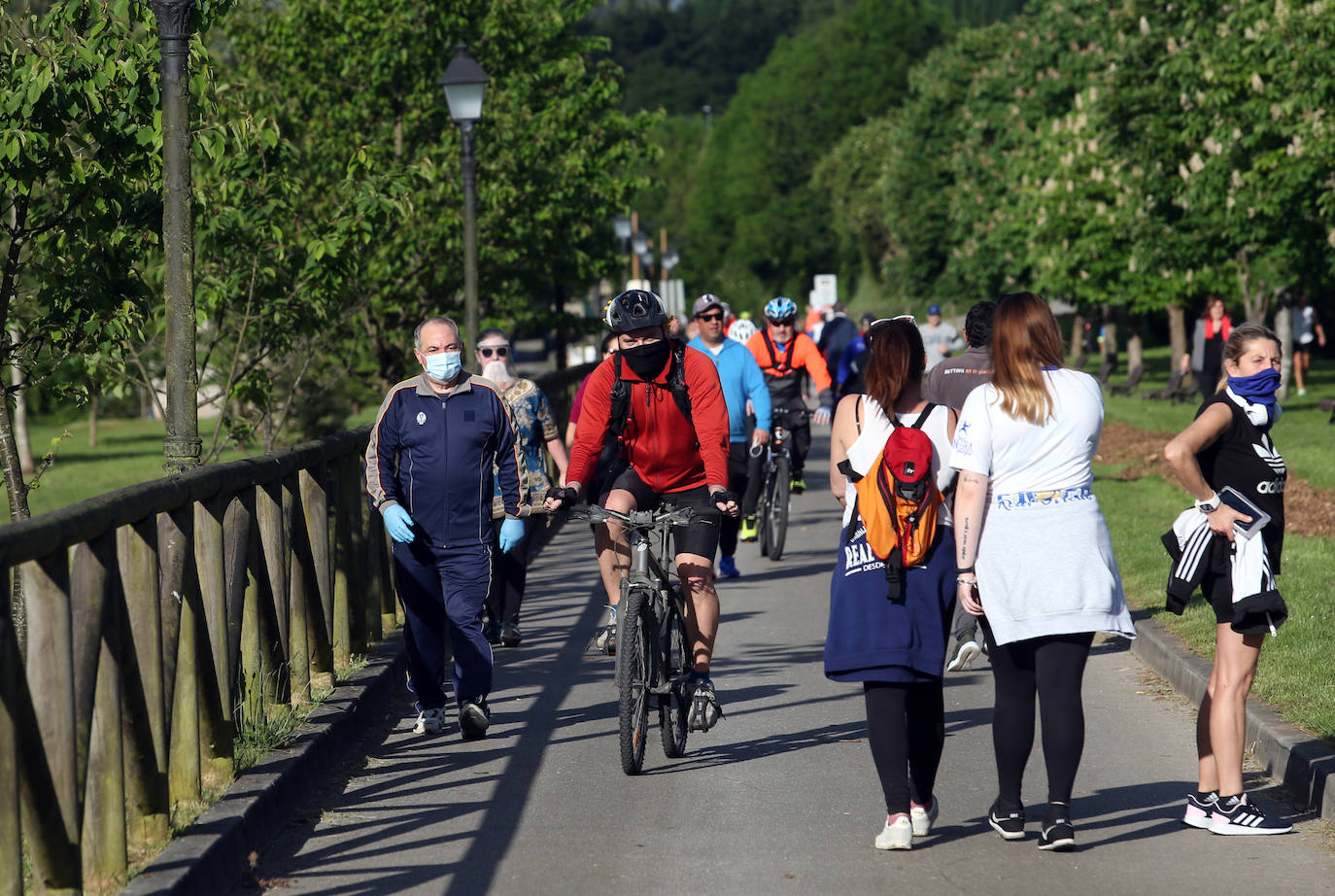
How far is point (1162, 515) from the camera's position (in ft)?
49.7

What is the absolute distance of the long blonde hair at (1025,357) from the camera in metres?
5.60

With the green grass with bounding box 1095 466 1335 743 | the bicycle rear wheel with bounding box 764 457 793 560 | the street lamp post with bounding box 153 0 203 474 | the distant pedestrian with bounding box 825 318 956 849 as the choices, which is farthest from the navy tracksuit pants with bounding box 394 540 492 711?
the bicycle rear wheel with bounding box 764 457 793 560

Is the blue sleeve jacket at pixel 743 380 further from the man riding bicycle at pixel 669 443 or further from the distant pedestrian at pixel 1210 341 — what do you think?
the distant pedestrian at pixel 1210 341

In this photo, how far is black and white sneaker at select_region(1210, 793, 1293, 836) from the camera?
591cm

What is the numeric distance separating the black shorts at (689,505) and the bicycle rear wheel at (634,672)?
52 centimetres

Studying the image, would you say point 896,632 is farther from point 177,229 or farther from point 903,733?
point 177,229

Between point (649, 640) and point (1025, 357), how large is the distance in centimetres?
211

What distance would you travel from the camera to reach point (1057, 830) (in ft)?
18.6

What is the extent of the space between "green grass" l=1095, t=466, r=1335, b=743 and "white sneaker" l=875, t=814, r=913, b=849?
197cm

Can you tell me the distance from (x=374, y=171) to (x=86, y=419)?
4060 centimetres

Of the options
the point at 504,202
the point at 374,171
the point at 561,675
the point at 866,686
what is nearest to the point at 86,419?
the point at 504,202

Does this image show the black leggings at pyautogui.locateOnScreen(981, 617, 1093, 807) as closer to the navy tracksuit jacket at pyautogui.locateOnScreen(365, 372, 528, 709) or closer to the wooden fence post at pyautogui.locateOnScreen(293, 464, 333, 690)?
the navy tracksuit jacket at pyautogui.locateOnScreen(365, 372, 528, 709)

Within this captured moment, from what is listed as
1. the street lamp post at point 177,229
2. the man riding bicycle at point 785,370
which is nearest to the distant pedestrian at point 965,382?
the street lamp post at point 177,229

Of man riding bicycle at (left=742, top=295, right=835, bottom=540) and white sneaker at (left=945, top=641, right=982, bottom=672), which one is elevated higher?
man riding bicycle at (left=742, top=295, right=835, bottom=540)
